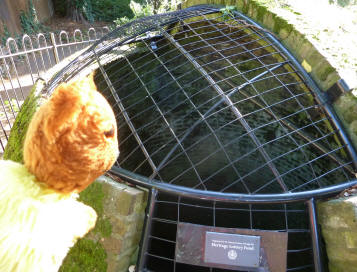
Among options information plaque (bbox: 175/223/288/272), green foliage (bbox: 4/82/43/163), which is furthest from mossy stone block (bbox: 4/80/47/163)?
information plaque (bbox: 175/223/288/272)

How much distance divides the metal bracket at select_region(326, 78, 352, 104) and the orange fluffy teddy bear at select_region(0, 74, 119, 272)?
1655 millimetres

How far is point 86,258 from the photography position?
1671mm

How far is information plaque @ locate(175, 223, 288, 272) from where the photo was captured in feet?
4.59

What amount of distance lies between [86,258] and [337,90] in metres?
1.93

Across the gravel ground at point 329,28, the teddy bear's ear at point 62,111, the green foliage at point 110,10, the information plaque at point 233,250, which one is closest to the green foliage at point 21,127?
the teddy bear's ear at point 62,111

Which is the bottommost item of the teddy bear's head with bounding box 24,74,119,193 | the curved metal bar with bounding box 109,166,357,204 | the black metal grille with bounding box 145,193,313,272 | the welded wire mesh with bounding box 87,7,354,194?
the black metal grille with bounding box 145,193,313,272

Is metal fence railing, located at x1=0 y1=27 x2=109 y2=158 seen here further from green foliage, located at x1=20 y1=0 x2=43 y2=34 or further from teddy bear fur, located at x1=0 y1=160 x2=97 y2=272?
teddy bear fur, located at x1=0 y1=160 x2=97 y2=272

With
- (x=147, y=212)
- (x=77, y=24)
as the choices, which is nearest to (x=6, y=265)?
(x=147, y=212)

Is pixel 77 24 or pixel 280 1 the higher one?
pixel 280 1

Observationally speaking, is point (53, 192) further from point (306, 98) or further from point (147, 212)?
point (306, 98)

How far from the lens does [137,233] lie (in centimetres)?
167

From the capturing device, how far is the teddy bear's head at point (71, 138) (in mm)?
845

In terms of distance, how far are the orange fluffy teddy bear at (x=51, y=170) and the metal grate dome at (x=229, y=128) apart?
667 mm

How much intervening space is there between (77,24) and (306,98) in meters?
12.6
